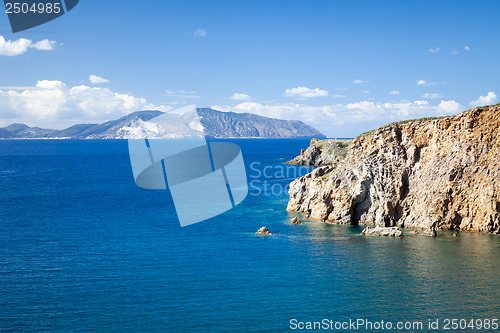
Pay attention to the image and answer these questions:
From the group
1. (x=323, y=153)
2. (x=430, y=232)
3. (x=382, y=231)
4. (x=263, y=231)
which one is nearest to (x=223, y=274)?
(x=263, y=231)

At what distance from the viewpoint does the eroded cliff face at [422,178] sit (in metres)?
59.7

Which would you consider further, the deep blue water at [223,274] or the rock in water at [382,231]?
the rock in water at [382,231]

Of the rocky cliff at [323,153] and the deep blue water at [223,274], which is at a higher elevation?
the rocky cliff at [323,153]

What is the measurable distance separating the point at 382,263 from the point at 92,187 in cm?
8534

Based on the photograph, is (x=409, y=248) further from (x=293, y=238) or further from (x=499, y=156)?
(x=499, y=156)

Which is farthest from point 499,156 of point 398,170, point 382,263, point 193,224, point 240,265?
point 193,224

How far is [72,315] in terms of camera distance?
109 ft

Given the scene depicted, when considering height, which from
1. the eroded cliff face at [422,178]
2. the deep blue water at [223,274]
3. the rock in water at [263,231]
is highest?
the eroded cliff face at [422,178]

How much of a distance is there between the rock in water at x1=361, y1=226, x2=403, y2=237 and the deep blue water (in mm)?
1464

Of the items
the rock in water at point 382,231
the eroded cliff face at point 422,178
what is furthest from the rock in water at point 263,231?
the rock in water at point 382,231

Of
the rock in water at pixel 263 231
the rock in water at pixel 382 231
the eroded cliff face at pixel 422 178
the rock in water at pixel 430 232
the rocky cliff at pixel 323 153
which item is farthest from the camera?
the rocky cliff at pixel 323 153

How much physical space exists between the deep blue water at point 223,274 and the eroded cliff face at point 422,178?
3.59 meters

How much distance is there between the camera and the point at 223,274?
43.3 m

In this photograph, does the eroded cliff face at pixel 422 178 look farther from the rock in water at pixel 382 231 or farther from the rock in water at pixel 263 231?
the rock in water at pixel 263 231
